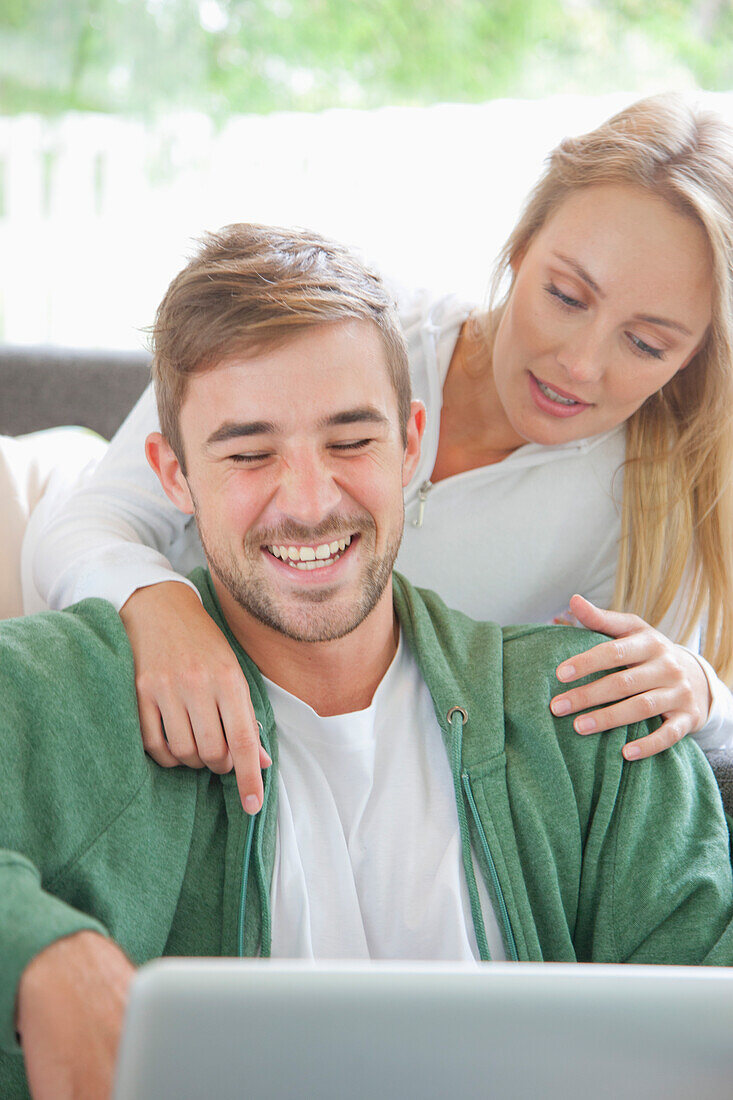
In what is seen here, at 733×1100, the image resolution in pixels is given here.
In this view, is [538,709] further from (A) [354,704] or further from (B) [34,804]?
(B) [34,804]

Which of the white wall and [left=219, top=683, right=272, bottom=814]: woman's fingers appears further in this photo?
the white wall

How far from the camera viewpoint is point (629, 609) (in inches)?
60.1

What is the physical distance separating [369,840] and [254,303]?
1.70 feet

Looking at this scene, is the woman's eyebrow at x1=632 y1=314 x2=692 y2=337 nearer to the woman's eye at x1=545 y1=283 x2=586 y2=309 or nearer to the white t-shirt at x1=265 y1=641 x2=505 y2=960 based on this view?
the woman's eye at x1=545 y1=283 x2=586 y2=309

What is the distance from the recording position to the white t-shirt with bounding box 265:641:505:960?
0.93 meters

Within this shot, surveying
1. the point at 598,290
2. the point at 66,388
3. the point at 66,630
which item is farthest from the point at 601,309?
the point at 66,388

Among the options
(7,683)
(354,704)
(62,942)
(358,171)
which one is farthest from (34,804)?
(358,171)

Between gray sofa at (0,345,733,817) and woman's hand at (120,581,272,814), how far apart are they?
120 cm

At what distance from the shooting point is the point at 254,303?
998 millimetres

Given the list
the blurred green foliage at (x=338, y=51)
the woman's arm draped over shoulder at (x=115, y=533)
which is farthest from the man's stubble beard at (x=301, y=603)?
the blurred green foliage at (x=338, y=51)

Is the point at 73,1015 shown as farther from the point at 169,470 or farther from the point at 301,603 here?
the point at 169,470

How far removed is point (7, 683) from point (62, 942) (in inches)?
11.3

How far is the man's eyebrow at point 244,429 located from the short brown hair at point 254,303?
0.22 ft

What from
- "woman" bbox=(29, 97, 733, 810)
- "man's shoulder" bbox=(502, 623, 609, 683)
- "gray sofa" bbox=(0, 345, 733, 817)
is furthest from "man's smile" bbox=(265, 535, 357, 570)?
"gray sofa" bbox=(0, 345, 733, 817)
